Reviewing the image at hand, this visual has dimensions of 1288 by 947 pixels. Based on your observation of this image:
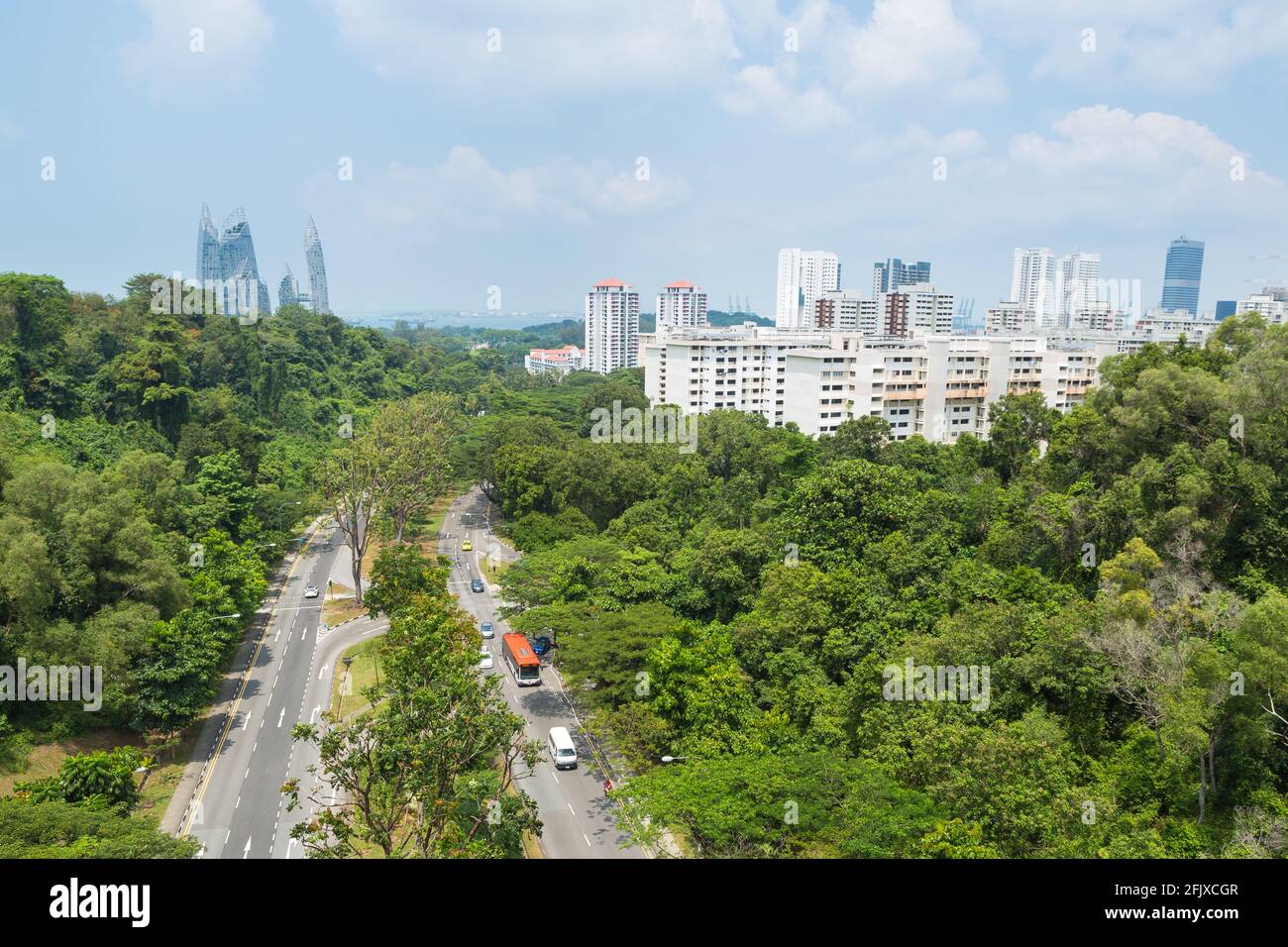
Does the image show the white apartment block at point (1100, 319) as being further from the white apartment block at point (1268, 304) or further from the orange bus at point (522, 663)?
the orange bus at point (522, 663)

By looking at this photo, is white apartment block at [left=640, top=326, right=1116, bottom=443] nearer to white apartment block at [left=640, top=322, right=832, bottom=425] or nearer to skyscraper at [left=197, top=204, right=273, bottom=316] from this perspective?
white apartment block at [left=640, top=322, right=832, bottom=425]

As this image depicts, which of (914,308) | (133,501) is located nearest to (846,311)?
(914,308)

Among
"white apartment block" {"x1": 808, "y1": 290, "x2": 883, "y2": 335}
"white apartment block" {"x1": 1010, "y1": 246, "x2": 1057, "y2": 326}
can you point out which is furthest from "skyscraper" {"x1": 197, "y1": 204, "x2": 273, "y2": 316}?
"white apartment block" {"x1": 1010, "y1": 246, "x2": 1057, "y2": 326}

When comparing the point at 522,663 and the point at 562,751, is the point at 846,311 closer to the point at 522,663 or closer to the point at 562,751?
the point at 522,663

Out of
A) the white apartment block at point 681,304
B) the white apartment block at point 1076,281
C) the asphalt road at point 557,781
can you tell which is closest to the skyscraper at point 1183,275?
the white apartment block at point 1076,281
